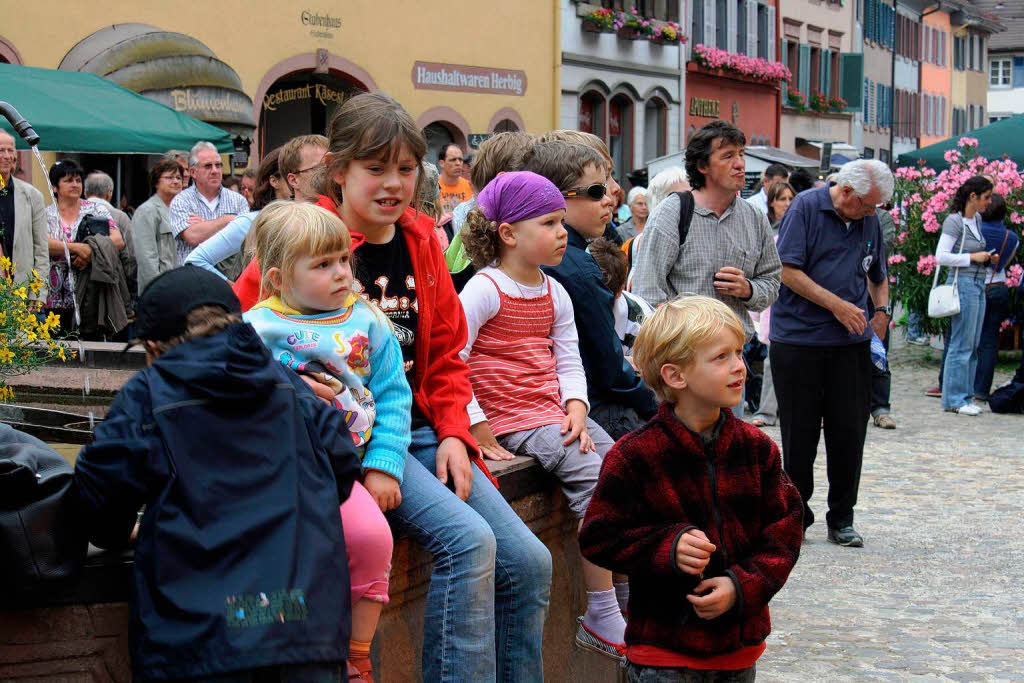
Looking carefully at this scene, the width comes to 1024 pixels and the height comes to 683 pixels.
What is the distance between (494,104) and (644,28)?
6971 millimetres

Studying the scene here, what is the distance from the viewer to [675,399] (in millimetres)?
3518

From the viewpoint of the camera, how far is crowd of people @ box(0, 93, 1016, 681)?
8.74 ft

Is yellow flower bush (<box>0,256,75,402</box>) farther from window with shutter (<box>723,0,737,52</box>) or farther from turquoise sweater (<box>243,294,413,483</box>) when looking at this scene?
window with shutter (<box>723,0,737,52</box>)

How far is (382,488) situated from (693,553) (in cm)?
73

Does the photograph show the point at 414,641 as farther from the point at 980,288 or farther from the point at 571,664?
the point at 980,288

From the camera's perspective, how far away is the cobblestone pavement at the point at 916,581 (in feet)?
18.5

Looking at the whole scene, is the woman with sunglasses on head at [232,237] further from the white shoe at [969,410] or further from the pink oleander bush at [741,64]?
the pink oleander bush at [741,64]

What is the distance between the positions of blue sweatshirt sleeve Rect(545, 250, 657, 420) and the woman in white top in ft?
31.4

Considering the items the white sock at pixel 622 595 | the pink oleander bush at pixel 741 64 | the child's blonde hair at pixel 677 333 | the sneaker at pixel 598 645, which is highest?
the pink oleander bush at pixel 741 64

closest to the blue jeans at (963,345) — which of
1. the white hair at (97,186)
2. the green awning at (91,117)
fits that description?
the green awning at (91,117)

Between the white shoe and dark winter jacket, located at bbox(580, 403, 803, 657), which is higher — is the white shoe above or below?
below

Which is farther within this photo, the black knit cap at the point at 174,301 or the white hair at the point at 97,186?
the white hair at the point at 97,186

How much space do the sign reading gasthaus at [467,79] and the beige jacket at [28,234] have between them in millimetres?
15362

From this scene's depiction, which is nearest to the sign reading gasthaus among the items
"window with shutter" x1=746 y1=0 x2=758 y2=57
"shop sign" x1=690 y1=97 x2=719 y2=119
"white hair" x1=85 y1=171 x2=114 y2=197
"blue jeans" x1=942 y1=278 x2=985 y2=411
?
"shop sign" x1=690 y1=97 x2=719 y2=119
